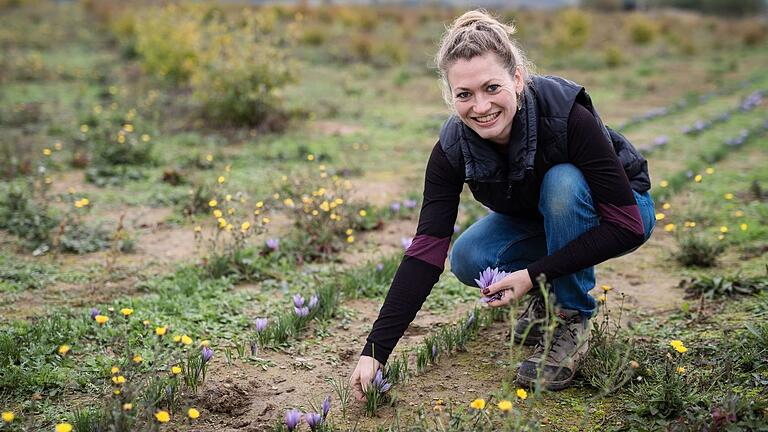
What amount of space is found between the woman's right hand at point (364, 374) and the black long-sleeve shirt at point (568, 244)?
0.08 ft

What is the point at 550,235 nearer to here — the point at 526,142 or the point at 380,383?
the point at 526,142

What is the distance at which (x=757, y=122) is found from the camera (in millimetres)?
8578

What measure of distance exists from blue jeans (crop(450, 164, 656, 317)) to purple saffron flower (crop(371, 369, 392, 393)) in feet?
2.34

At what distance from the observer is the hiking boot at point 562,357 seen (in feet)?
9.29

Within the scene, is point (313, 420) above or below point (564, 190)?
below

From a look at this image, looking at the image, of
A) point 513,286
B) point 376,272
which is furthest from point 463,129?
point 376,272

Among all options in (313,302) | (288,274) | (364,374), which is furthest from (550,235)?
(288,274)

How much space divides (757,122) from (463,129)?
282 inches

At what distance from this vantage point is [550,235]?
111 inches

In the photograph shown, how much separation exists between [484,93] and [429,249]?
2.09ft

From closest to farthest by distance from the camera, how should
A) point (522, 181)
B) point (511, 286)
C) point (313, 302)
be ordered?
point (511, 286)
point (522, 181)
point (313, 302)

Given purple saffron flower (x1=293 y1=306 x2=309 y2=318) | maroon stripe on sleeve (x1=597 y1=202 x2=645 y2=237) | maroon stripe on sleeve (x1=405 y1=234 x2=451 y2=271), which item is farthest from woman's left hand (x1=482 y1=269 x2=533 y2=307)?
purple saffron flower (x1=293 y1=306 x2=309 y2=318)


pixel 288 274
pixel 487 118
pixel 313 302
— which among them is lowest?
pixel 288 274

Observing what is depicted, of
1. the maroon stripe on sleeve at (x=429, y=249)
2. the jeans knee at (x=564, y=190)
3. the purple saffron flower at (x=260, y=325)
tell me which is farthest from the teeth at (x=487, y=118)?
the purple saffron flower at (x=260, y=325)
